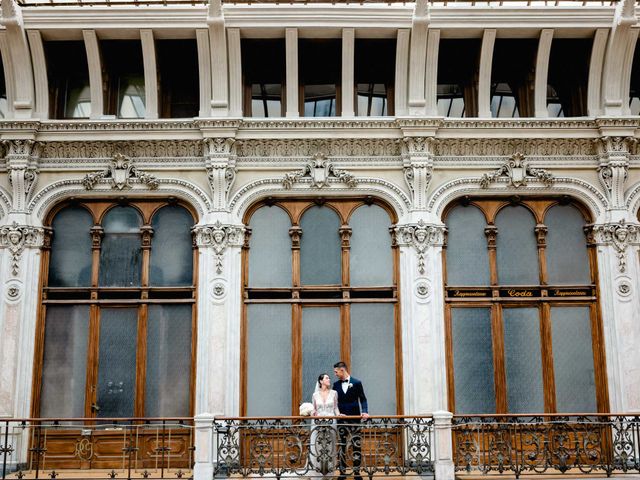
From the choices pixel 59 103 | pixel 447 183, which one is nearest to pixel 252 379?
pixel 447 183

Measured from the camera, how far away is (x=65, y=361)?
533 inches

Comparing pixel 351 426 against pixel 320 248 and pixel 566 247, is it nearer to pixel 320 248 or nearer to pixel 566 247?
pixel 320 248

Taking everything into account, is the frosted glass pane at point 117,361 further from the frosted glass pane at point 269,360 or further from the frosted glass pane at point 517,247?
the frosted glass pane at point 517,247

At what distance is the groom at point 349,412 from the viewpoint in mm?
11062

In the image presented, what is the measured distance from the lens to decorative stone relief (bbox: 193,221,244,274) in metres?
13.7

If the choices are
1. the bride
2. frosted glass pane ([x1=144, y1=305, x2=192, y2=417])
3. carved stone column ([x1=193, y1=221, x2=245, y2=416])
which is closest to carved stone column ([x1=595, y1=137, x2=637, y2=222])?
the bride

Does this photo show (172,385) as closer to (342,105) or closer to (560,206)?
(342,105)

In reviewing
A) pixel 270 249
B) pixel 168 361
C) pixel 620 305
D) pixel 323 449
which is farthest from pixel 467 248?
pixel 168 361

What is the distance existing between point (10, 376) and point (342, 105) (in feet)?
24.6

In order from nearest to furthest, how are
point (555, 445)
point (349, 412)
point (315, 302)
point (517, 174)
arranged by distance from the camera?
point (349, 412), point (555, 445), point (315, 302), point (517, 174)

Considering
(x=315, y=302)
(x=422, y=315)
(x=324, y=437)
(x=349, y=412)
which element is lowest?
(x=324, y=437)

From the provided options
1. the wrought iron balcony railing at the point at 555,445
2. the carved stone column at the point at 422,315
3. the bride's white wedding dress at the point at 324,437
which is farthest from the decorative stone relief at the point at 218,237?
the wrought iron balcony railing at the point at 555,445

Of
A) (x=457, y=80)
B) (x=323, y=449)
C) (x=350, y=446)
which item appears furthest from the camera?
(x=457, y=80)

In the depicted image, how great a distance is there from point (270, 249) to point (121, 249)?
2697 millimetres
